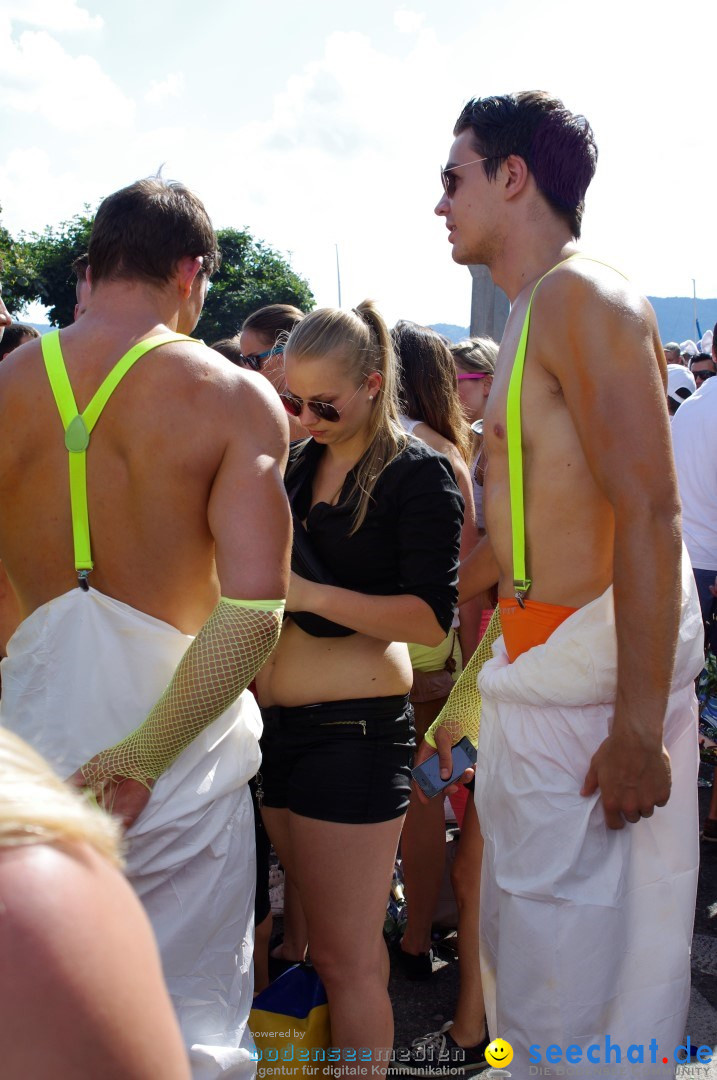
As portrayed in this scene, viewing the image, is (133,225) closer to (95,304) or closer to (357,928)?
(95,304)

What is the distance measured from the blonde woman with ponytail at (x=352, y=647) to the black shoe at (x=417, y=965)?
3.03 ft

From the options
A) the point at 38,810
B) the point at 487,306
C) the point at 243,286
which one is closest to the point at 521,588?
the point at 38,810

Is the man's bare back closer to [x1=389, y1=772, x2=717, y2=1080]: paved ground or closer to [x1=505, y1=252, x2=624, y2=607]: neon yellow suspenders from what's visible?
[x1=505, y1=252, x2=624, y2=607]: neon yellow suspenders

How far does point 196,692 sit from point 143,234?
0.91m

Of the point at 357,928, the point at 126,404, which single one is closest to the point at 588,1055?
the point at 357,928

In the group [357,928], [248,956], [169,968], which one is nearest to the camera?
[169,968]

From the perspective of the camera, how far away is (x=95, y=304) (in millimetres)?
1813

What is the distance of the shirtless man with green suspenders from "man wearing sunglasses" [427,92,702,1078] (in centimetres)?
51

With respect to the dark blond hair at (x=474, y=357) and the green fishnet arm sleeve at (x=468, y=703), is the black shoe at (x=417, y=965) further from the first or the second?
the dark blond hair at (x=474, y=357)

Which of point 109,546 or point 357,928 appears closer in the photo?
point 109,546

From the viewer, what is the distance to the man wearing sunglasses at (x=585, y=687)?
1698mm

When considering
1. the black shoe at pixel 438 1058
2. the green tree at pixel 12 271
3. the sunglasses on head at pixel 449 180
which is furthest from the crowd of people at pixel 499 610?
the green tree at pixel 12 271

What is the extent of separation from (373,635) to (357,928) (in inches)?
27.4

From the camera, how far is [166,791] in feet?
5.50
